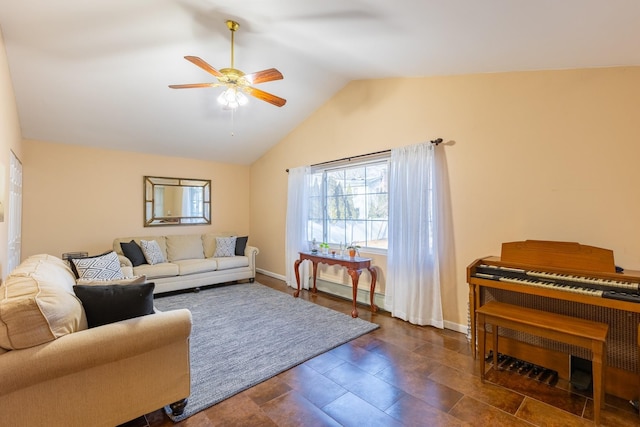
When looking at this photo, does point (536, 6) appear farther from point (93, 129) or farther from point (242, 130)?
point (93, 129)

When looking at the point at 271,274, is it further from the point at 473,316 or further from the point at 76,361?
the point at 76,361

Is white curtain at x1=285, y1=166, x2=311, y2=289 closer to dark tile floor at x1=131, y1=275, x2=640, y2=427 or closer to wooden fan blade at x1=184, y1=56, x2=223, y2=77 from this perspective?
dark tile floor at x1=131, y1=275, x2=640, y2=427

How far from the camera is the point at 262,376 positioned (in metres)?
2.26

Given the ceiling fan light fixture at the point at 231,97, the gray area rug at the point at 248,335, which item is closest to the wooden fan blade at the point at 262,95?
the ceiling fan light fixture at the point at 231,97

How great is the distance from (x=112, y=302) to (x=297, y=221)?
128 inches

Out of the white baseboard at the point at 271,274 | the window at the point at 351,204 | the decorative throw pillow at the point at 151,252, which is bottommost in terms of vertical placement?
the white baseboard at the point at 271,274

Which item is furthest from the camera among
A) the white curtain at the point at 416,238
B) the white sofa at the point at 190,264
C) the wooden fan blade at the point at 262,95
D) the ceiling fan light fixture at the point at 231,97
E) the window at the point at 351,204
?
the white sofa at the point at 190,264

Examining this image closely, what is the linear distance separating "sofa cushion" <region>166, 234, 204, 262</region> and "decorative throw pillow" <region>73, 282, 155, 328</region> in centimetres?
337

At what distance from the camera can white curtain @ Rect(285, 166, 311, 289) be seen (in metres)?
4.78

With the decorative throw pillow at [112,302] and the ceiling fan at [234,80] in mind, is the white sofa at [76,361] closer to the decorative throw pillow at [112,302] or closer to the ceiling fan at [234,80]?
the decorative throw pillow at [112,302]

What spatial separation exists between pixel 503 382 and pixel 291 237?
3.43 meters

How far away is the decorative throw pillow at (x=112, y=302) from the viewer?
5.60 feet

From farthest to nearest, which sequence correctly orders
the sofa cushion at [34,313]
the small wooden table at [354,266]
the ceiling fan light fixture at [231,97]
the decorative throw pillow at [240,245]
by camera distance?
the decorative throw pillow at [240,245], the small wooden table at [354,266], the ceiling fan light fixture at [231,97], the sofa cushion at [34,313]

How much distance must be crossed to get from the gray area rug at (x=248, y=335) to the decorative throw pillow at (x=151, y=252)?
0.62 m
